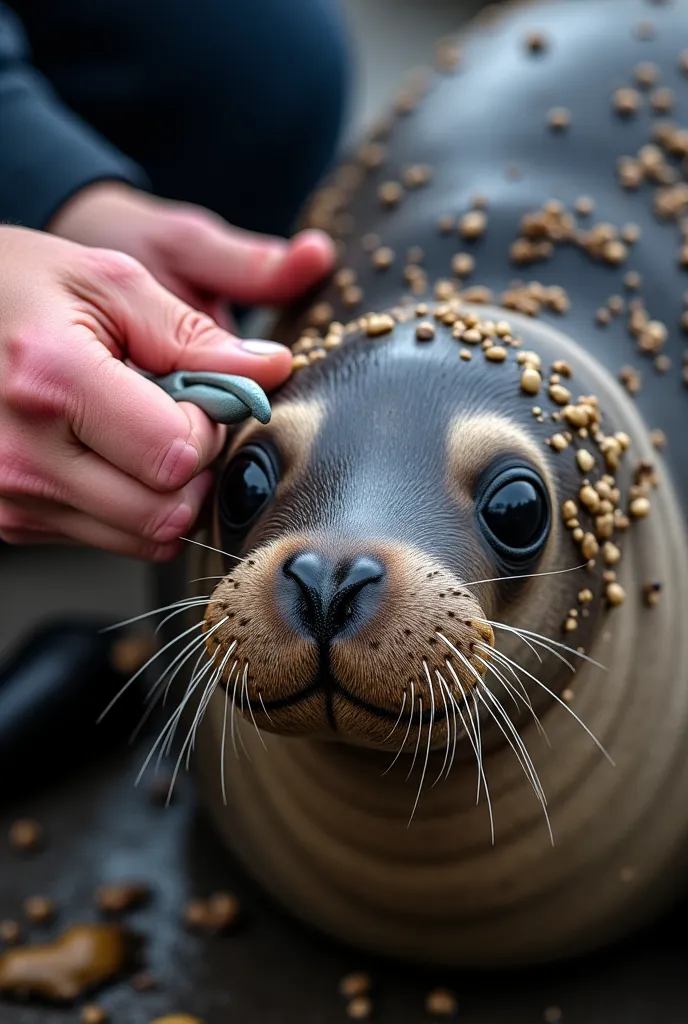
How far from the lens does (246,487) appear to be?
3.51 ft

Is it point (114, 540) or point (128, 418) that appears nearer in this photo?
point (128, 418)

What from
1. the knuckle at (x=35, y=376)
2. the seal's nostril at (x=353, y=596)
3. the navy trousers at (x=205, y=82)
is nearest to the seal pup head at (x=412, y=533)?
the seal's nostril at (x=353, y=596)

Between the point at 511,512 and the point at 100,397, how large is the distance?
0.34 meters

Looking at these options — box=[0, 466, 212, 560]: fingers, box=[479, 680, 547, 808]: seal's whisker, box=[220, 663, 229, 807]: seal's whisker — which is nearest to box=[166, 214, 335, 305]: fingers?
box=[0, 466, 212, 560]: fingers

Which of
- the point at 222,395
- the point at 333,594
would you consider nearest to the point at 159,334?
the point at 222,395

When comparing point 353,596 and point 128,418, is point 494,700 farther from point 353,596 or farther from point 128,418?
point 128,418

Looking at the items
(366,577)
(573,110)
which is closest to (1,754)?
(366,577)

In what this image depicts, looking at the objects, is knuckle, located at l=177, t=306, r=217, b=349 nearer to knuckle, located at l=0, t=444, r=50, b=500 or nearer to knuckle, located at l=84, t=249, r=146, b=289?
knuckle, located at l=84, t=249, r=146, b=289

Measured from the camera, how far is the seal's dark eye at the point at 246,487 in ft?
3.50

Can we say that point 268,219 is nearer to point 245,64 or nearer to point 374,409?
point 245,64

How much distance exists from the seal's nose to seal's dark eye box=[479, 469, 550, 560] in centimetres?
13

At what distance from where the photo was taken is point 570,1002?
4.10 ft

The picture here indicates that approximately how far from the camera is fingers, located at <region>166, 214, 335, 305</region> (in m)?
1.46

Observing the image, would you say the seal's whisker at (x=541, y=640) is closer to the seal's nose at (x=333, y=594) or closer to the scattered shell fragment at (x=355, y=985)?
the seal's nose at (x=333, y=594)
